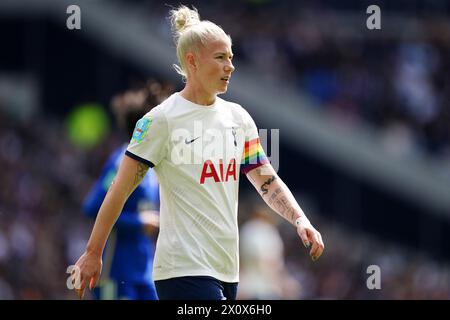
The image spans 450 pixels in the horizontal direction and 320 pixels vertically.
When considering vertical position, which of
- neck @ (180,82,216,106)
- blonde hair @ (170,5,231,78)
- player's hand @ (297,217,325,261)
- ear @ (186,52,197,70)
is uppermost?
blonde hair @ (170,5,231,78)

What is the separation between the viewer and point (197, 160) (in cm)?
661

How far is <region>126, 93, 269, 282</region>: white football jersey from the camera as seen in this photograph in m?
6.58

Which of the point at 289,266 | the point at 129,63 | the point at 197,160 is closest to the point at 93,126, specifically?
the point at 129,63

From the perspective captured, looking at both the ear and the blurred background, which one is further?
the blurred background

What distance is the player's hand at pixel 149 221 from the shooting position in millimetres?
8750

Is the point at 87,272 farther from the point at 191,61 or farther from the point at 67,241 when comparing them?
the point at 67,241

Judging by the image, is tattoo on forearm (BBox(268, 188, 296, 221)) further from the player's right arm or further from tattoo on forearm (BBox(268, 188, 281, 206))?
the player's right arm

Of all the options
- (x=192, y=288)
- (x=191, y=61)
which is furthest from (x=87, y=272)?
(x=191, y=61)

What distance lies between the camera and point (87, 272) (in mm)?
6449

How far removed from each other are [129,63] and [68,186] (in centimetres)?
536

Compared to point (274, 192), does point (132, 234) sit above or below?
below

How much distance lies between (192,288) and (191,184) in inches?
21.5

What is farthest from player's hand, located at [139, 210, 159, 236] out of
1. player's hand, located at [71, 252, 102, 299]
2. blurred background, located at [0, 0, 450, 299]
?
blurred background, located at [0, 0, 450, 299]

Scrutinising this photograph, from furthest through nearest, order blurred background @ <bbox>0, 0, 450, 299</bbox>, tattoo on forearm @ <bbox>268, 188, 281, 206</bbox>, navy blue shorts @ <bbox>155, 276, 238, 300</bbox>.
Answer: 1. blurred background @ <bbox>0, 0, 450, 299</bbox>
2. tattoo on forearm @ <bbox>268, 188, 281, 206</bbox>
3. navy blue shorts @ <bbox>155, 276, 238, 300</bbox>
